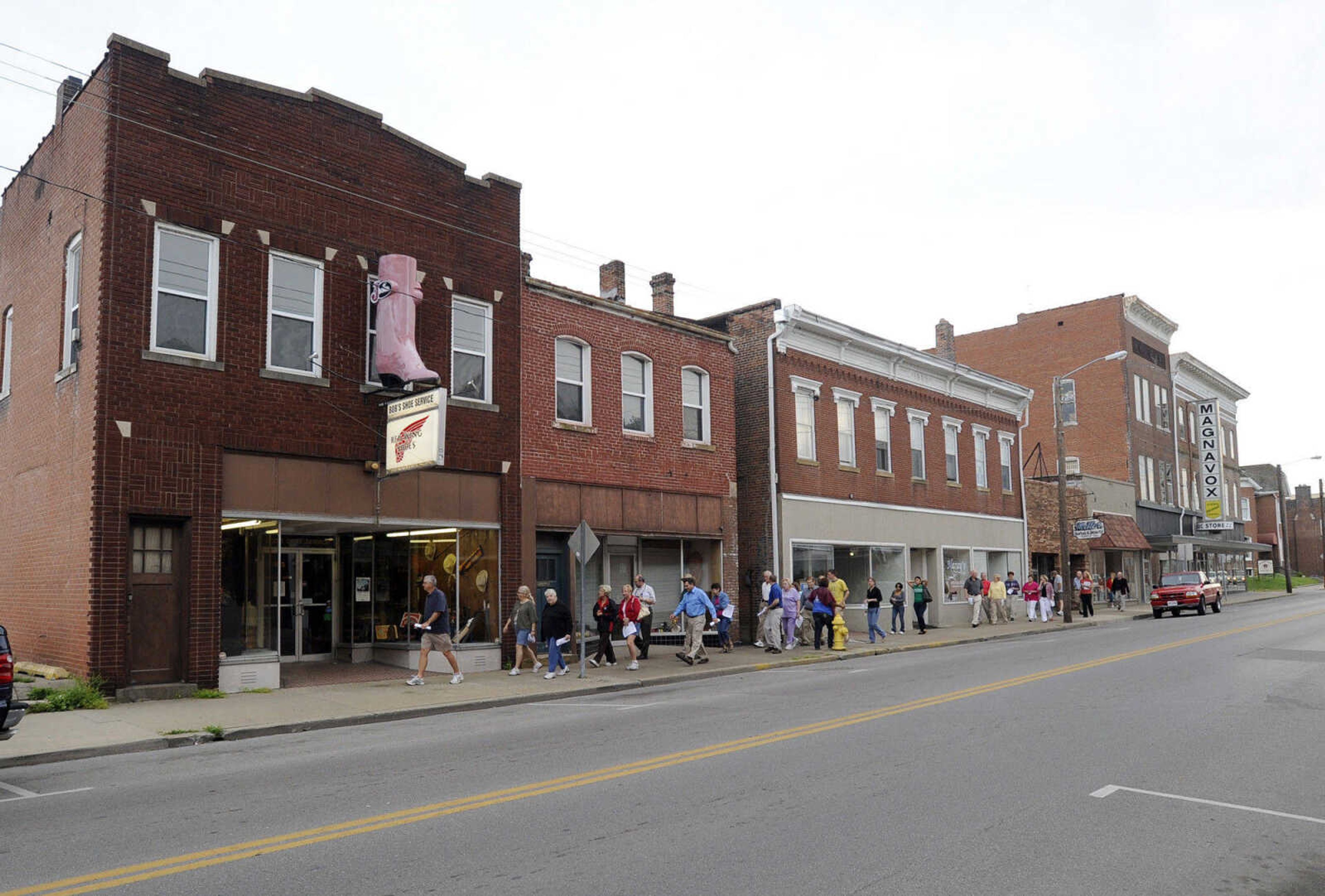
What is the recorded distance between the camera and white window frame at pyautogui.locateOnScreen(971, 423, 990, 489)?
36.9 m

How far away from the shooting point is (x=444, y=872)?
5.90m

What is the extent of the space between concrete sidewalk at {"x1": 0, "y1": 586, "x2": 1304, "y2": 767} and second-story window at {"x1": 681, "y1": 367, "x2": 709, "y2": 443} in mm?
5251

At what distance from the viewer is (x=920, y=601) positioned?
29.8 m

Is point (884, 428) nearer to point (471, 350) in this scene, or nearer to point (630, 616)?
point (630, 616)

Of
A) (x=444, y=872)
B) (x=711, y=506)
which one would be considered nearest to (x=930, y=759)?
(x=444, y=872)

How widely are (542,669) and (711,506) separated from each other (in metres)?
6.92

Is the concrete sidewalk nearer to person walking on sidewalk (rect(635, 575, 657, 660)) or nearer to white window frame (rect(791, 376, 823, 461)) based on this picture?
person walking on sidewalk (rect(635, 575, 657, 660))

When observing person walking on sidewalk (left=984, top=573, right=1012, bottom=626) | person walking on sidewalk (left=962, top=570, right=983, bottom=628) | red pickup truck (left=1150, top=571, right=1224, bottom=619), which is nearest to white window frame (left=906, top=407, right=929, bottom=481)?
person walking on sidewalk (left=962, top=570, right=983, bottom=628)

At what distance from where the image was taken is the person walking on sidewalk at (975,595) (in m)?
32.8

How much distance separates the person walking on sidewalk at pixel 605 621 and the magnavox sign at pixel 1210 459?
52.9m

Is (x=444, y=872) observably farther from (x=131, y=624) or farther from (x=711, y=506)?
(x=711, y=506)

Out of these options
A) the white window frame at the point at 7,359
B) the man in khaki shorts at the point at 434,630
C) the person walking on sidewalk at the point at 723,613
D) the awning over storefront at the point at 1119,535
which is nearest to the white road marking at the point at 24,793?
the man in khaki shorts at the point at 434,630

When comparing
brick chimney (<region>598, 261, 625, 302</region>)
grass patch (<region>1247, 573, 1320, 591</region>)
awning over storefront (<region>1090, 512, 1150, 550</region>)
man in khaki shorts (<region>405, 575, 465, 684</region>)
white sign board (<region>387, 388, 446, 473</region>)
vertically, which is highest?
brick chimney (<region>598, 261, 625, 302</region>)

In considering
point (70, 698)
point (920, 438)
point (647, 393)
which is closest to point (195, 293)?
point (70, 698)
